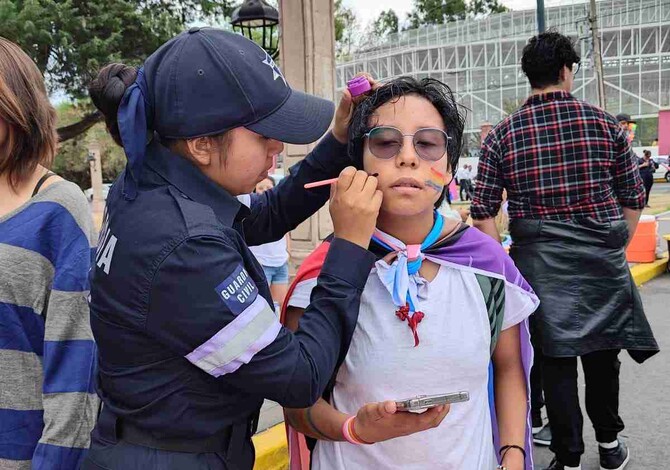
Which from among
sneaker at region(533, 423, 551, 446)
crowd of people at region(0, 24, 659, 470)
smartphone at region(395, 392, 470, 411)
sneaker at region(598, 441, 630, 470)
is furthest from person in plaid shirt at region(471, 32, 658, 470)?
smartphone at region(395, 392, 470, 411)

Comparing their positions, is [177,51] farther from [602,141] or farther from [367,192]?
[602,141]

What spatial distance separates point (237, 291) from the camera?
1198 mm

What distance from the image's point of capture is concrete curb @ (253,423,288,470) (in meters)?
3.54

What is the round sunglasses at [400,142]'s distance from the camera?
5.33 ft

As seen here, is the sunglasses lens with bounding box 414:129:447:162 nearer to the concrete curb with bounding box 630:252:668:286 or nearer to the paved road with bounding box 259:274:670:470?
the paved road with bounding box 259:274:670:470

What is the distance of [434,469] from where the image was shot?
5.21ft

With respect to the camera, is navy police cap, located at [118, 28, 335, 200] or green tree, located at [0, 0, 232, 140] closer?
navy police cap, located at [118, 28, 335, 200]

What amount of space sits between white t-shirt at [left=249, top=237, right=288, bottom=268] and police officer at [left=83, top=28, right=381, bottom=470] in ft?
11.2

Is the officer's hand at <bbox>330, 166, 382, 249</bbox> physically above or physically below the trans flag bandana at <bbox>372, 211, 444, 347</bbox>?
above

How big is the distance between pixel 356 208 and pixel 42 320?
0.93 metres

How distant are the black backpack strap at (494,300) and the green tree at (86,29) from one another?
47.5 feet

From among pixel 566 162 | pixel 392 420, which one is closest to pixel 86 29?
pixel 566 162

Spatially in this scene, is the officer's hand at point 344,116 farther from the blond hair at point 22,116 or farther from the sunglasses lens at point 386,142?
the blond hair at point 22,116

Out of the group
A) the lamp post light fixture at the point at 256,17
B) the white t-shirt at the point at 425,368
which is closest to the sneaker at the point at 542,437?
the white t-shirt at the point at 425,368
